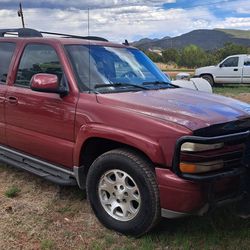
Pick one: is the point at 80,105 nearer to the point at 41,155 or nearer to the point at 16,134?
the point at 41,155

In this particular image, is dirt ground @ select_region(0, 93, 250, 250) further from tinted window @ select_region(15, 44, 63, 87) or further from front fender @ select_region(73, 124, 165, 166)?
tinted window @ select_region(15, 44, 63, 87)

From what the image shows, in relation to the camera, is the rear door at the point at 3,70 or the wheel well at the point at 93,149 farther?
the rear door at the point at 3,70

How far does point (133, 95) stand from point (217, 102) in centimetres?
81

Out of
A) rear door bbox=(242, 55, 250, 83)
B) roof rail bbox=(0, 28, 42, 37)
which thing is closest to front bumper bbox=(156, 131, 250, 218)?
roof rail bbox=(0, 28, 42, 37)

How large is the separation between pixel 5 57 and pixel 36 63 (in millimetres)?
666

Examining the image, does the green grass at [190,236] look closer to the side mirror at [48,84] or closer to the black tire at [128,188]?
the black tire at [128,188]

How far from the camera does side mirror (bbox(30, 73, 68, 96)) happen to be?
4.21 meters

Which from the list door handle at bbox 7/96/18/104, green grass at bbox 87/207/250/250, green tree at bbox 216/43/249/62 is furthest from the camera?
green tree at bbox 216/43/249/62

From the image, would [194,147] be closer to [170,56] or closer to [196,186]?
[196,186]

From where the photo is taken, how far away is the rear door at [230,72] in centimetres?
2094

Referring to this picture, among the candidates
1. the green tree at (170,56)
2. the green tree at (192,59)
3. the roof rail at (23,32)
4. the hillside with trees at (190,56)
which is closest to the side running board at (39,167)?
the roof rail at (23,32)

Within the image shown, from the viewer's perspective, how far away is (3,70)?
17.3ft

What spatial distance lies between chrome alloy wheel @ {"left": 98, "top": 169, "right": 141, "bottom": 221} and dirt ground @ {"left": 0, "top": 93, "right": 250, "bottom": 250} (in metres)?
0.20

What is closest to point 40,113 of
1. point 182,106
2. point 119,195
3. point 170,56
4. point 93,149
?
point 93,149
